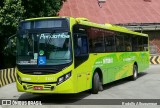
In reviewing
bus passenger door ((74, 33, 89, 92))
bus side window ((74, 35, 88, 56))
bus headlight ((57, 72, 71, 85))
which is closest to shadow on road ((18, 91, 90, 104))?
bus passenger door ((74, 33, 89, 92))

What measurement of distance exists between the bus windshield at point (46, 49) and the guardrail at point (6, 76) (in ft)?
21.1

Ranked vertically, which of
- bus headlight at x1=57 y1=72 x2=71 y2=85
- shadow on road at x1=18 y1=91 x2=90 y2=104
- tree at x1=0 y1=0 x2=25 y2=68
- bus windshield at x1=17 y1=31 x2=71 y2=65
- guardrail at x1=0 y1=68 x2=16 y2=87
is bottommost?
shadow on road at x1=18 y1=91 x2=90 y2=104

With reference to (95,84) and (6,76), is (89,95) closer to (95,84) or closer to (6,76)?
(95,84)

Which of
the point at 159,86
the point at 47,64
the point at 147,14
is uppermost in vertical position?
the point at 147,14

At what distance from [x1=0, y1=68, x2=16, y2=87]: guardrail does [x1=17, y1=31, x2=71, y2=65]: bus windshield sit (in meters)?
6.44

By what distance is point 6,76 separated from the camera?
66.1ft

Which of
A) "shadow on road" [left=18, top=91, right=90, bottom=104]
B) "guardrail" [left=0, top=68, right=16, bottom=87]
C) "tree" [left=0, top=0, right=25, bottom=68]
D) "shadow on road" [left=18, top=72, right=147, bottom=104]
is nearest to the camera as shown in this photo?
"shadow on road" [left=18, top=72, right=147, bottom=104]

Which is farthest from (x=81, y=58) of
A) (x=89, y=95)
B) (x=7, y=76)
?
(x=7, y=76)

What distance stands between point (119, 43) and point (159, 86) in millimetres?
→ 2759

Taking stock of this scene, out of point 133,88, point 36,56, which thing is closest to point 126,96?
point 133,88

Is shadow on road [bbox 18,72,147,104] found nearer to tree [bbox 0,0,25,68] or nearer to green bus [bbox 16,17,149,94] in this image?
green bus [bbox 16,17,149,94]

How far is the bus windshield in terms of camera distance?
12594 millimetres

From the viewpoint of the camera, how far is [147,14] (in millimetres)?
45812

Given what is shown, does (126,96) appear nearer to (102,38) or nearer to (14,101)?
(102,38)
